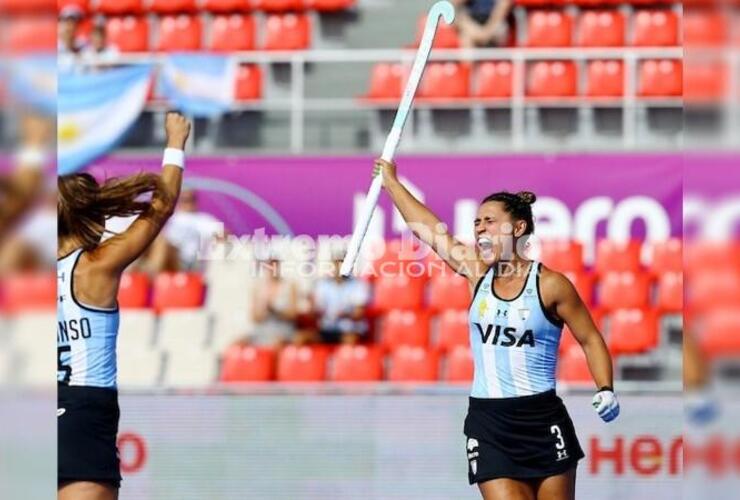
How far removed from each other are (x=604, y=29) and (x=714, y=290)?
761 cm

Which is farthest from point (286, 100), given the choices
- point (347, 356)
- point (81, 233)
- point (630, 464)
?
point (81, 233)

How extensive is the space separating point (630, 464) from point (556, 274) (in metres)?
2.01

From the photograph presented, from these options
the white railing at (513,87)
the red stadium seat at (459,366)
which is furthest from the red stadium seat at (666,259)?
the red stadium seat at (459,366)

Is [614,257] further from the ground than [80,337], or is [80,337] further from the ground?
[614,257]

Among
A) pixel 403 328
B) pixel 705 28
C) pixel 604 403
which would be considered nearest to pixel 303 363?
pixel 403 328

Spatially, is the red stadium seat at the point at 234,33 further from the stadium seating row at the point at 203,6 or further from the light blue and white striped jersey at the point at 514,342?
the light blue and white striped jersey at the point at 514,342

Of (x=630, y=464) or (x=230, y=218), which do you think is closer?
(x=630, y=464)

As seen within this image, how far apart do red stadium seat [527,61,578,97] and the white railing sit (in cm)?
7

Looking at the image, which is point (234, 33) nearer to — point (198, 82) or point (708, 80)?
point (198, 82)

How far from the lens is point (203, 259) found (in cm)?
783

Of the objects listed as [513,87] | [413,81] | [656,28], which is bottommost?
[413,81]

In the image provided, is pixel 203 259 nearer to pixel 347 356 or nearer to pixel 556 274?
pixel 347 356

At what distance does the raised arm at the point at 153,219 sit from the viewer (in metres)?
4.49

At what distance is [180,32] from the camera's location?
9.77 metres
